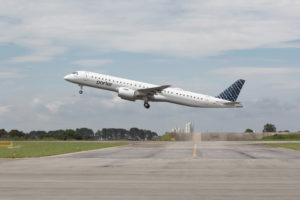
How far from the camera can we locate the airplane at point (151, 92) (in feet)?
213

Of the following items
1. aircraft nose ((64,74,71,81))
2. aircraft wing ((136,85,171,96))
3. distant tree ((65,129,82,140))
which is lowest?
distant tree ((65,129,82,140))

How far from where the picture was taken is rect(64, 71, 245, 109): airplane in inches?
2562

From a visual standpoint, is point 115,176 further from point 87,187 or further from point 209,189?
→ point 209,189

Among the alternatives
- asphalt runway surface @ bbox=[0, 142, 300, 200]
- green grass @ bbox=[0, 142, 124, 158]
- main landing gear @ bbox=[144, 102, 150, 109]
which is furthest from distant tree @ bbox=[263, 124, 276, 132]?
asphalt runway surface @ bbox=[0, 142, 300, 200]

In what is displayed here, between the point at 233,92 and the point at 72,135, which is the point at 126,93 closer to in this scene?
the point at 233,92

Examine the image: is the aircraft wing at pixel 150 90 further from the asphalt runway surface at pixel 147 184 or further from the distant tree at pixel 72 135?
the asphalt runway surface at pixel 147 184

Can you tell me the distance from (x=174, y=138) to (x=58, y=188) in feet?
282

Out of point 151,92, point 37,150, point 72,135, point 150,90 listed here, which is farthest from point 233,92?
point 72,135

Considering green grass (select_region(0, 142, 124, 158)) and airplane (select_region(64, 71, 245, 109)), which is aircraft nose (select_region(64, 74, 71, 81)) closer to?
airplane (select_region(64, 71, 245, 109))

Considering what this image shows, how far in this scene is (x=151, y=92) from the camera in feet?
221

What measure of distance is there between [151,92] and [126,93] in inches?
188

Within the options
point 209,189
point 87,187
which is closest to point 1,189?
point 87,187

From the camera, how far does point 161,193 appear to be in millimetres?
13320

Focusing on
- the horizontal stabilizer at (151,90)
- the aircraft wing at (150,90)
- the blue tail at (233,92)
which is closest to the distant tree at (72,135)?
the blue tail at (233,92)
